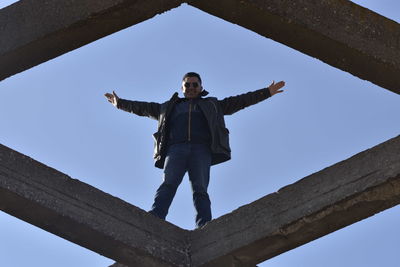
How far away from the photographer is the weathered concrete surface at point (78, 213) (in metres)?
6.00

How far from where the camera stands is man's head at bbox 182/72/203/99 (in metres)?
8.83

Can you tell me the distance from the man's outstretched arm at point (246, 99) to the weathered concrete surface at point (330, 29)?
8.81 feet

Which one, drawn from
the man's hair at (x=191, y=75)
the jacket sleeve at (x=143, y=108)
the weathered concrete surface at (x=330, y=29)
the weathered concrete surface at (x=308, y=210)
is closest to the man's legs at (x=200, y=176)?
the jacket sleeve at (x=143, y=108)

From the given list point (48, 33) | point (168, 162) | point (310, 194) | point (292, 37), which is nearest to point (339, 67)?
point (292, 37)

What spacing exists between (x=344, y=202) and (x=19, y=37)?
200 cm

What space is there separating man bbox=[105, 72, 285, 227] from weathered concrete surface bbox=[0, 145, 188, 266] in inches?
55.1

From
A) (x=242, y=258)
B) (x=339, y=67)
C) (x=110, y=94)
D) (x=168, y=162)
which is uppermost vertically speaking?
(x=110, y=94)

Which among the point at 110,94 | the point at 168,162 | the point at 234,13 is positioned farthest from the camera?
the point at 110,94

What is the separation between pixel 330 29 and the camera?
589 cm

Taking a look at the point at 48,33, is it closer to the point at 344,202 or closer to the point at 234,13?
the point at 234,13

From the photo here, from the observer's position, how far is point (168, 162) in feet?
26.9

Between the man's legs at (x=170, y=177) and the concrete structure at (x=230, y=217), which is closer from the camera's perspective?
the concrete structure at (x=230, y=217)

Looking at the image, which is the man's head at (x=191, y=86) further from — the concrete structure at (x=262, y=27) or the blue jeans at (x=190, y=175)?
the concrete structure at (x=262, y=27)

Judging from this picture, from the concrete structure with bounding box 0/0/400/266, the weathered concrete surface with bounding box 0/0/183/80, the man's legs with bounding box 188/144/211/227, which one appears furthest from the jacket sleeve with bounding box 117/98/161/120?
the weathered concrete surface with bounding box 0/0/183/80
